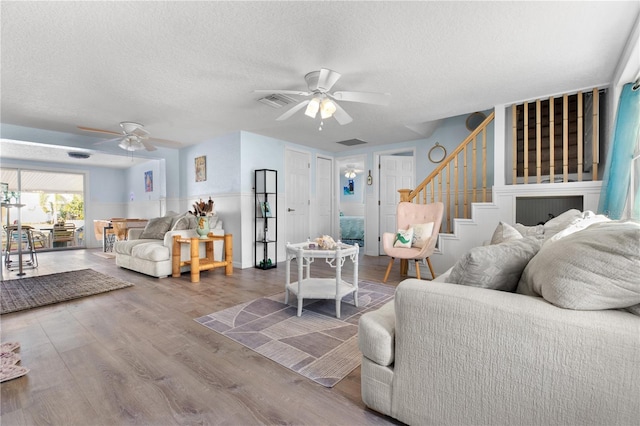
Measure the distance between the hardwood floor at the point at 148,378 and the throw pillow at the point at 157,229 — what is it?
1.95 m

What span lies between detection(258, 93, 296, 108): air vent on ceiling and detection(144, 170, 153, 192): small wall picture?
552 centimetres

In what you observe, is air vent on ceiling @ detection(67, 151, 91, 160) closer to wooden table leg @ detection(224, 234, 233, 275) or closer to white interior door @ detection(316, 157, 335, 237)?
wooden table leg @ detection(224, 234, 233, 275)

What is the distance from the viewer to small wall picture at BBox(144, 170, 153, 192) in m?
7.57

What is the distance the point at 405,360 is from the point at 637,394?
709 mm

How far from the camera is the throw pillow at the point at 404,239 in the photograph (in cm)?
378

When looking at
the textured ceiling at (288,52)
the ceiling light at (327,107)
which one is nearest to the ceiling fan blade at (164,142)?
the textured ceiling at (288,52)

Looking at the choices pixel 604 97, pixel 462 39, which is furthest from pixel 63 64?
pixel 604 97

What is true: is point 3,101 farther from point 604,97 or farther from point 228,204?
point 604,97

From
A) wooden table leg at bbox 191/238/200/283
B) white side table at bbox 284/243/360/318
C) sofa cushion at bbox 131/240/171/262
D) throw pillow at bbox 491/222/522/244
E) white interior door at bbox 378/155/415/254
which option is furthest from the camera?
white interior door at bbox 378/155/415/254

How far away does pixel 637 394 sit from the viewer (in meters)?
0.88

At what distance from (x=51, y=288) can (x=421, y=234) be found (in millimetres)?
4651

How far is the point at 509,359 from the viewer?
1.07 metres

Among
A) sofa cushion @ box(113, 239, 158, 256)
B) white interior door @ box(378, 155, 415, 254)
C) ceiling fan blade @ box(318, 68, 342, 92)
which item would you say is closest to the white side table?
ceiling fan blade @ box(318, 68, 342, 92)

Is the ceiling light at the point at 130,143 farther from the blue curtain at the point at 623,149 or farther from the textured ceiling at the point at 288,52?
the blue curtain at the point at 623,149
